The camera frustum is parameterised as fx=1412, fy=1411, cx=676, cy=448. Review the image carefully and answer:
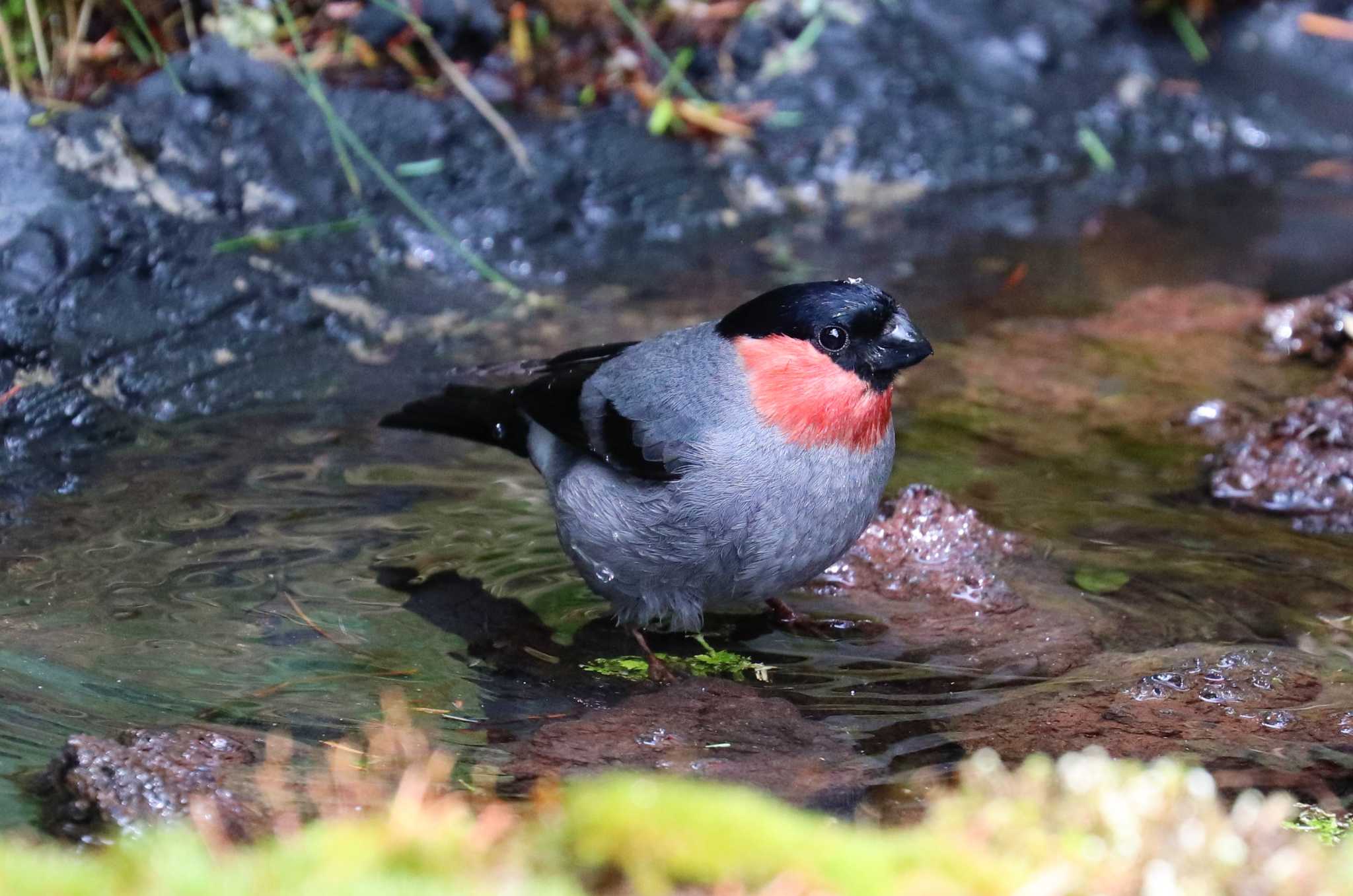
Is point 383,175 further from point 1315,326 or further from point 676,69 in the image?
point 1315,326

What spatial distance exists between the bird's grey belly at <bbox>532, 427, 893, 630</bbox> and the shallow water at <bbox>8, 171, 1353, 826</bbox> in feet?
0.66

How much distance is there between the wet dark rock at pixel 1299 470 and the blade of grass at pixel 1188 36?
484 cm

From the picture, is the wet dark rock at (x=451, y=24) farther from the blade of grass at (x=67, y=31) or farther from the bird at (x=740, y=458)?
the bird at (x=740, y=458)

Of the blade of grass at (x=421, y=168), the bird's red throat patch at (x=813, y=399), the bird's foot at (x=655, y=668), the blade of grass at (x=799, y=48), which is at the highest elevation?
the blade of grass at (x=799, y=48)

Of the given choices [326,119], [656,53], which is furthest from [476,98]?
A: [656,53]

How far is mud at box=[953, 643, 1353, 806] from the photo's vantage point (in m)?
3.31

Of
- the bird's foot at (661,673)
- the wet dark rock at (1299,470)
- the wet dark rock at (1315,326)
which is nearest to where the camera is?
the bird's foot at (661,673)

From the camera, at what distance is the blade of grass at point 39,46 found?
6.09 m

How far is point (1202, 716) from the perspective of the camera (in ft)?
11.8

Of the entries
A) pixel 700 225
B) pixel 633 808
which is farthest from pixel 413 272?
pixel 633 808

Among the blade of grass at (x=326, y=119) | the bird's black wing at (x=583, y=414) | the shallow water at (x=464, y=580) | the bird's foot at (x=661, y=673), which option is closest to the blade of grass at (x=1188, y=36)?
the shallow water at (x=464, y=580)

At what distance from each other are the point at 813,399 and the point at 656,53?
4.24m

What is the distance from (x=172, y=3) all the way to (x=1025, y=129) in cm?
499

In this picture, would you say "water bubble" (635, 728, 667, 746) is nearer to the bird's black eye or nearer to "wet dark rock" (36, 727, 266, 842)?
"wet dark rock" (36, 727, 266, 842)
